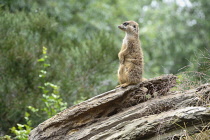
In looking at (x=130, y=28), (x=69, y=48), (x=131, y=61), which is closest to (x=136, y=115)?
(x=131, y=61)

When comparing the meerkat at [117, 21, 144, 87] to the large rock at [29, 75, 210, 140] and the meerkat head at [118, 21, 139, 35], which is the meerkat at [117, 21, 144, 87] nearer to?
the meerkat head at [118, 21, 139, 35]

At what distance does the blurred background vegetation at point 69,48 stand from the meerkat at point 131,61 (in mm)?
1187

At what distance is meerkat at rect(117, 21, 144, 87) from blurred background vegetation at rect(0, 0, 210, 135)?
119cm

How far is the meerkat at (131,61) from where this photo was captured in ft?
15.2

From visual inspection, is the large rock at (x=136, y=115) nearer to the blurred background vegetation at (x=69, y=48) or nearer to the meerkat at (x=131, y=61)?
the meerkat at (x=131, y=61)

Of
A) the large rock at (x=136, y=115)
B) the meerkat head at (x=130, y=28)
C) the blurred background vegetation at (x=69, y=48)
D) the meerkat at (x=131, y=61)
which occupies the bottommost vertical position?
the large rock at (x=136, y=115)

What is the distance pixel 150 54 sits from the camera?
581 inches

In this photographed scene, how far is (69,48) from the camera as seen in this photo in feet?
35.2

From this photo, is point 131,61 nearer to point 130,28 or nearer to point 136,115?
point 130,28

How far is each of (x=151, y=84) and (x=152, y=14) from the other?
45.1ft

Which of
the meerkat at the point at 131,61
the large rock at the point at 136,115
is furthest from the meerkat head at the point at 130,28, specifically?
the large rock at the point at 136,115

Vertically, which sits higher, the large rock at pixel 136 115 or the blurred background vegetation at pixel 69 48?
the blurred background vegetation at pixel 69 48

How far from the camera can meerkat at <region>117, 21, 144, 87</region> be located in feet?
15.2

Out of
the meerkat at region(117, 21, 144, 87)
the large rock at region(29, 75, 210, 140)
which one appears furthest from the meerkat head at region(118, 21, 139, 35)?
the large rock at region(29, 75, 210, 140)
